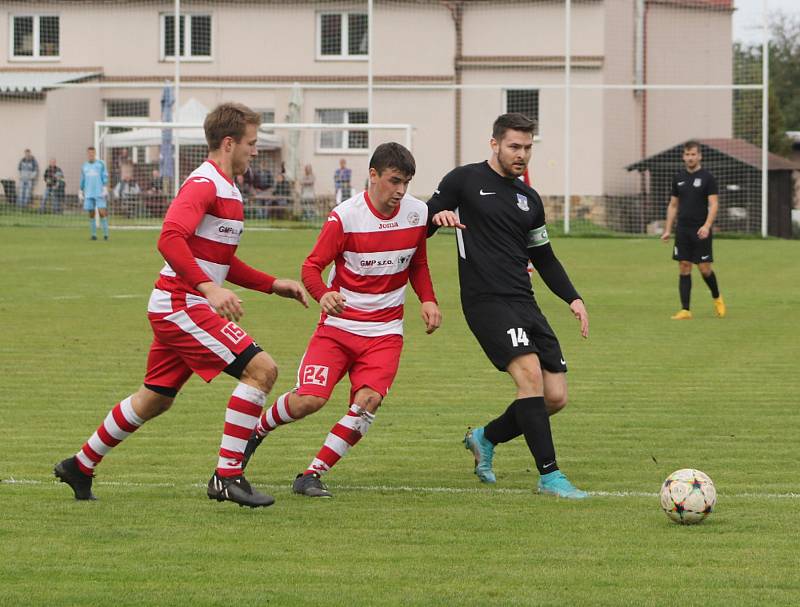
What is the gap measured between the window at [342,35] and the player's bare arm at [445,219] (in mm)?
39016

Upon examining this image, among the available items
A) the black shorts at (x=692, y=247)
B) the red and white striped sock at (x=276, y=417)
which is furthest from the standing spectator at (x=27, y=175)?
the red and white striped sock at (x=276, y=417)

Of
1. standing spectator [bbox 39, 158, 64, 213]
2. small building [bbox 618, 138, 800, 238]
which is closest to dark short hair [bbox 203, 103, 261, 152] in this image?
small building [bbox 618, 138, 800, 238]

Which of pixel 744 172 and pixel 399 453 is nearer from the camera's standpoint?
pixel 399 453

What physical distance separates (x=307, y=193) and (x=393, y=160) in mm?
32871

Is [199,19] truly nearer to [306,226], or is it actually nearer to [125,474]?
[306,226]

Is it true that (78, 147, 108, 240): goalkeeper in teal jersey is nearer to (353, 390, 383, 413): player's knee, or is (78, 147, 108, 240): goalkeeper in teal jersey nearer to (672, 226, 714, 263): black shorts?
(672, 226, 714, 263): black shorts

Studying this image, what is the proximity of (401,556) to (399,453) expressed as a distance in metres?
2.88

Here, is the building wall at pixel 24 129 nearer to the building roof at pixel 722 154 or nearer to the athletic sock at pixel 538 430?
the building roof at pixel 722 154

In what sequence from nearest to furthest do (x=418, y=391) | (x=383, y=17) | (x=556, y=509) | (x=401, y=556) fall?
(x=401, y=556) → (x=556, y=509) → (x=418, y=391) → (x=383, y=17)

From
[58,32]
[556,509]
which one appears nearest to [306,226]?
[58,32]

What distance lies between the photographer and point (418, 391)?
11727 mm

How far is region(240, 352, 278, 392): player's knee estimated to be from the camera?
6922 mm

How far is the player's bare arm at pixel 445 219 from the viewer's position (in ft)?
24.9

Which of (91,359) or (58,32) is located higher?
(58,32)
